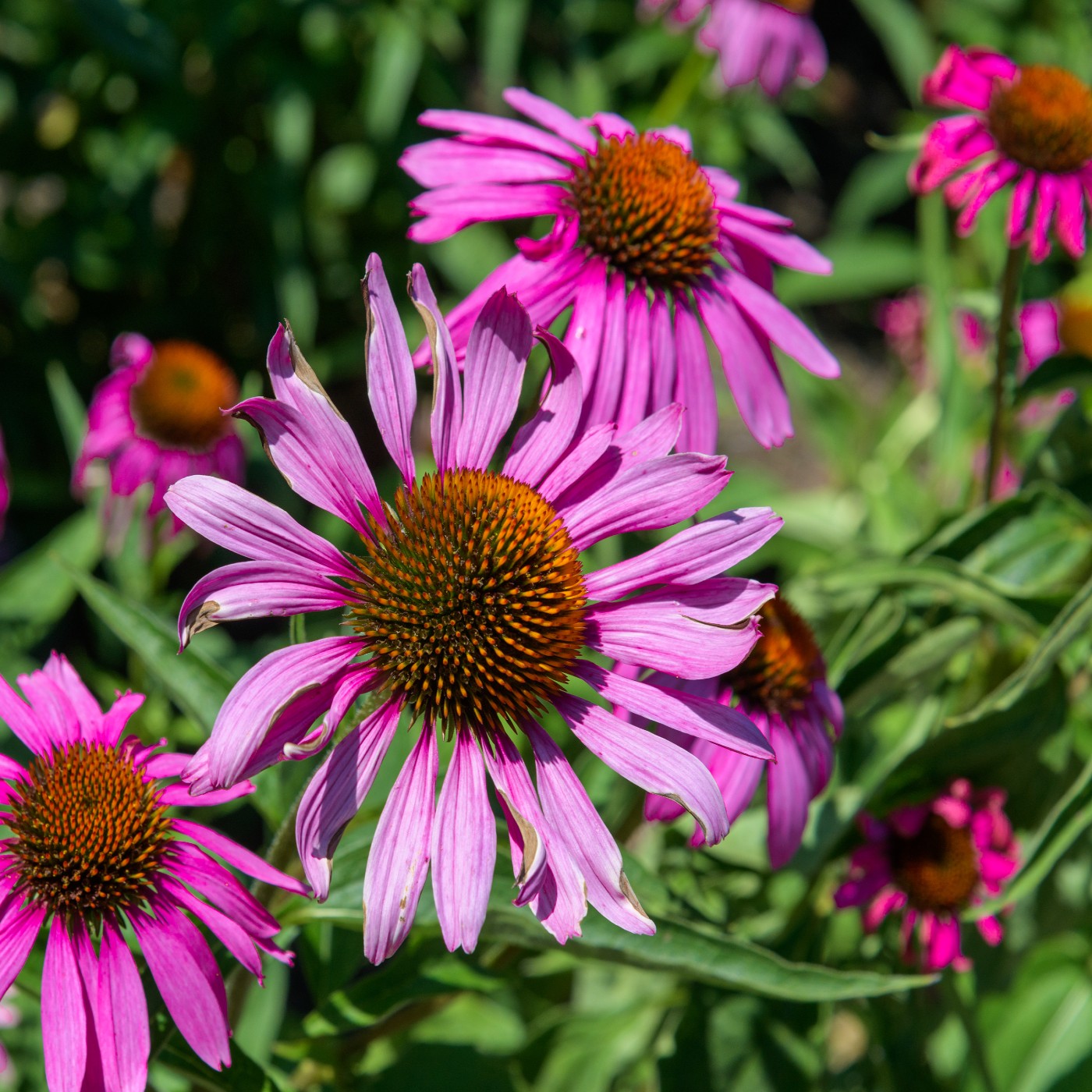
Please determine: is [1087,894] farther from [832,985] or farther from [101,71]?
[101,71]

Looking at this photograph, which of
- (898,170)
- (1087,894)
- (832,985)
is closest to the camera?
(832,985)

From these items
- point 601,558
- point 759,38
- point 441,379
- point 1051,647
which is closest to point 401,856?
point 441,379

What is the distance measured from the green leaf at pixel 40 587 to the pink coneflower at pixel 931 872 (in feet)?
3.67

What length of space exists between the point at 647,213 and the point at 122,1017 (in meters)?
0.84

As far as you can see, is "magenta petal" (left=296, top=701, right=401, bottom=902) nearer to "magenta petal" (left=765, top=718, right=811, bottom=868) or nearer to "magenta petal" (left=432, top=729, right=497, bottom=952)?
"magenta petal" (left=432, top=729, right=497, bottom=952)

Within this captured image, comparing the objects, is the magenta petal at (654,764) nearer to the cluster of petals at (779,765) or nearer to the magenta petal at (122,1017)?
the cluster of petals at (779,765)

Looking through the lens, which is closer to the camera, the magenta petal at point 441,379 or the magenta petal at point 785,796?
the magenta petal at point 441,379

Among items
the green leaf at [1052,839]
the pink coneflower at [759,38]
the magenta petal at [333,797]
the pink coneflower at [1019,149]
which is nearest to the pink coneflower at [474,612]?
the magenta petal at [333,797]

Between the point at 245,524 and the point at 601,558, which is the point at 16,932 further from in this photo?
the point at 601,558

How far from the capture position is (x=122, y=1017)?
86cm

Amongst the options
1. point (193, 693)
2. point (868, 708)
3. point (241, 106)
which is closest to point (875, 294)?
point (241, 106)

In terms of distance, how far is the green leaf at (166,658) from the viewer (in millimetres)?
1146

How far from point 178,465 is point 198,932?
968 millimetres

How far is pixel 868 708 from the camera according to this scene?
143 centimetres
